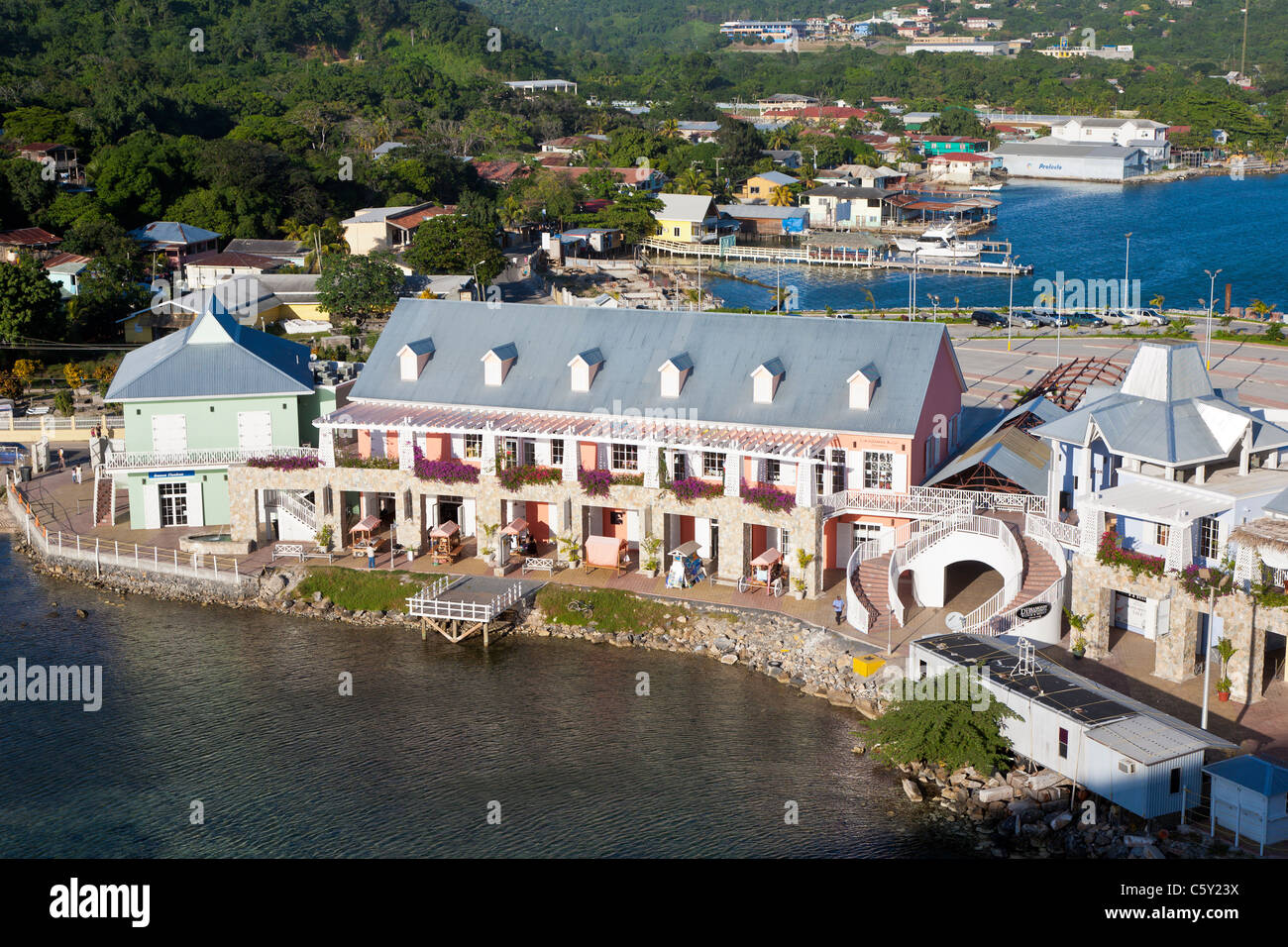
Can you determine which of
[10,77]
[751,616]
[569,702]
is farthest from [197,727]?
[10,77]

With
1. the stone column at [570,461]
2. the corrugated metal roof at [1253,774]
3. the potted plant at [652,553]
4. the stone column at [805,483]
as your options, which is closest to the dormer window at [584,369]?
the stone column at [570,461]

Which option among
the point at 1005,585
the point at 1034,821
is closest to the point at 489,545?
the point at 1005,585

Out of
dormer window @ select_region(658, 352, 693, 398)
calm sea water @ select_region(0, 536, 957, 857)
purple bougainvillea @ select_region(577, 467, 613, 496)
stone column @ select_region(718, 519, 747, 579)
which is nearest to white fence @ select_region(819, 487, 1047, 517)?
stone column @ select_region(718, 519, 747, 579)

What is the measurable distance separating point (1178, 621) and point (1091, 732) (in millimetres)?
6552

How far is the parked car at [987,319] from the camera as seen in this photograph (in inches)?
3324

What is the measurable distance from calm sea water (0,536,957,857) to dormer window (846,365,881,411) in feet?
33.8

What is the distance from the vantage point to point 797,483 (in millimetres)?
45562

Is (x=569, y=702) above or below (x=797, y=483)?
below

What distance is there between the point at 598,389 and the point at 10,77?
4588 inches

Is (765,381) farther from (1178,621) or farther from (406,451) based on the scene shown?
(1178,621)

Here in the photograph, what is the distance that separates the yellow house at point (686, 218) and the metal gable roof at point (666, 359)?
289 feet

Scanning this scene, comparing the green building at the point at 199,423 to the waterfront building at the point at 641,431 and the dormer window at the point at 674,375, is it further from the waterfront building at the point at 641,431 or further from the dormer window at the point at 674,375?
the dormer window at the point at 674,375

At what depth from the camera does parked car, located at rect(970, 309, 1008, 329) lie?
3324 inches
